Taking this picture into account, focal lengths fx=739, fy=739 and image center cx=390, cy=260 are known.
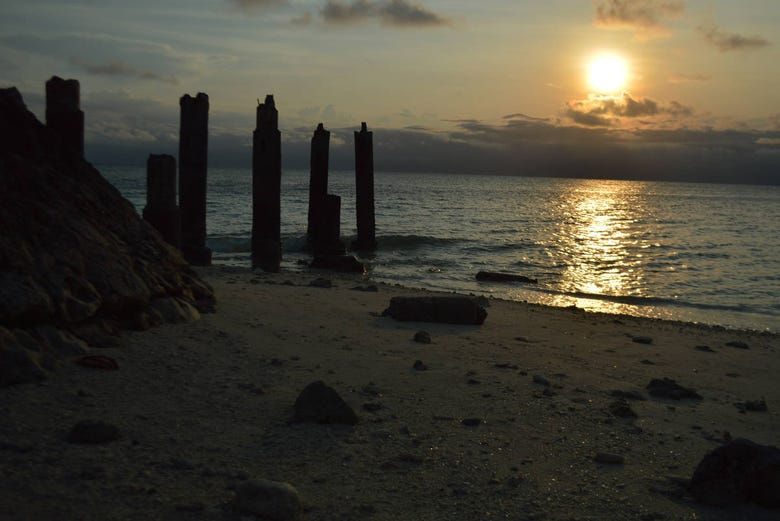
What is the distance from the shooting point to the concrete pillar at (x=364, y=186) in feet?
76.0

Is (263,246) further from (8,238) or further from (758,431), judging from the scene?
(758,431)

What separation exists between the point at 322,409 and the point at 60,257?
2691 mm

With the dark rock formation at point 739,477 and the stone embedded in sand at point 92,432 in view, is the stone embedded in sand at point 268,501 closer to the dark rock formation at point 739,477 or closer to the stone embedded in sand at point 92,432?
the stone embedded in sand at point 92,432

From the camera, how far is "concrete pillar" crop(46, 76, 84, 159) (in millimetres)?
7672

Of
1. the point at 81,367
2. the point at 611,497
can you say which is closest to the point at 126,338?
the point at 81,367

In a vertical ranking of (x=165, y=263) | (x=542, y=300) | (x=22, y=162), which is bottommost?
(x=542, y=300)

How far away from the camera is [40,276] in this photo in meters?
5.70

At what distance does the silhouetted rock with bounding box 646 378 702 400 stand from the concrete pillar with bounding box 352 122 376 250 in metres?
16.8

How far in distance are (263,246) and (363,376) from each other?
41.3ft

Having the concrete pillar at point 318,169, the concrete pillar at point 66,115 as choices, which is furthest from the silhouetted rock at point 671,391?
the concrete pillar at point 318,169

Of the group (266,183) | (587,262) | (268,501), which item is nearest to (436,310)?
(268,501)

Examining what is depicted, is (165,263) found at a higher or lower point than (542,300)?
higher

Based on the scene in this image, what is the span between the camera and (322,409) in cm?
487

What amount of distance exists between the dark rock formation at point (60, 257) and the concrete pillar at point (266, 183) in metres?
10.3
